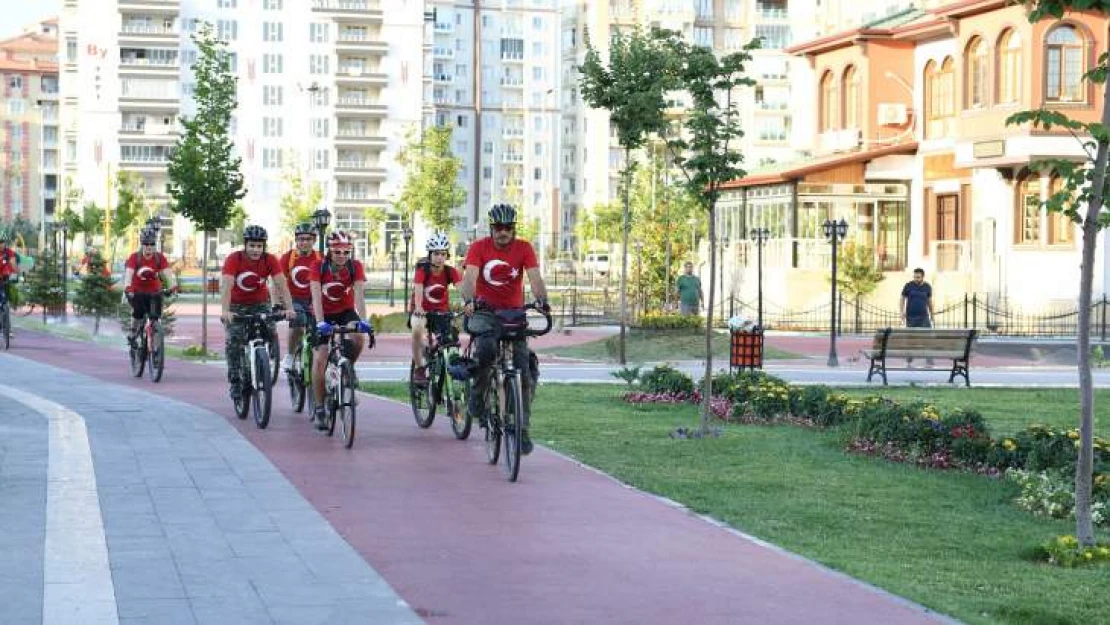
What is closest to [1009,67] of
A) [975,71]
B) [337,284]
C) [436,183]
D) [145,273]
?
[975,71]

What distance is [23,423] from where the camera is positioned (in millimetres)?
17703

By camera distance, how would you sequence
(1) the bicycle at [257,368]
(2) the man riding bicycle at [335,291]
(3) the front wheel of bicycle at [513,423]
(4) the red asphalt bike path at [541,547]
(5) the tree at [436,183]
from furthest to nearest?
(5) the tree at [436,183]
(1) the bicycle at [257,368]
(2) the man riding bicycle at [335,291]
(3) the front wheel of bicycle at [513,423]
(4) the red asphalt bike path at [541,547]

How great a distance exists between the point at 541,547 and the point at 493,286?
14.1ft

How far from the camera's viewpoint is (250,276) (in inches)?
726

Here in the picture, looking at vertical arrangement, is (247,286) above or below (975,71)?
below

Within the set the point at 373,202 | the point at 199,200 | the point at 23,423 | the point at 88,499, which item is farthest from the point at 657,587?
the point at 373,202

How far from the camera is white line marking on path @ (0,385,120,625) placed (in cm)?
840

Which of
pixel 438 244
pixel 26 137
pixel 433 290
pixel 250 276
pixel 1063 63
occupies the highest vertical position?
pixel 26 137

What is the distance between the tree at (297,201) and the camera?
110 meters

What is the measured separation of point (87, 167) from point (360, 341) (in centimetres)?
10926

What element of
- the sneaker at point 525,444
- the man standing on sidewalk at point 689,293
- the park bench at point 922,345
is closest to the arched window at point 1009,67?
the man standing on sidewalk at point 689,293

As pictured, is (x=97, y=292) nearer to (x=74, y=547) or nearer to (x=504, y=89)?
(x=74, y=547)

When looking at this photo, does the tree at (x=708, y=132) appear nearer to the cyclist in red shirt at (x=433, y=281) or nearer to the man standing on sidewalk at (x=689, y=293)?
the cyclist in red shirt at (x=433, y=281)

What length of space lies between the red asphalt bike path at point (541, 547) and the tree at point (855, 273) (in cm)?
3395
